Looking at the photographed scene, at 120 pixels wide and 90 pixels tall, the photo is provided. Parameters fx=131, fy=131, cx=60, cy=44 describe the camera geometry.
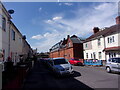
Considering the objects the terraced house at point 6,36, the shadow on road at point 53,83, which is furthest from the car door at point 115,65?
the terraced house at point 6,36

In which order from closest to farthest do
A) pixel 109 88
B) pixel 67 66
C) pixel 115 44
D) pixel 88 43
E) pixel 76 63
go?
pixel 109 88, pixel 67 66, pixel 115 44, pixel 76 63, pixel 88 43

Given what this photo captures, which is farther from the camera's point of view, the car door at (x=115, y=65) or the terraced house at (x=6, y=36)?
the car door at (x=115, y=65)

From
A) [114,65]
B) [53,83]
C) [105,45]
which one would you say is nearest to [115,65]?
[114,65]

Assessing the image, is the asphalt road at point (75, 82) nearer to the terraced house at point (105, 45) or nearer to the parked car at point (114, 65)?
the parked car at point (114, 65)

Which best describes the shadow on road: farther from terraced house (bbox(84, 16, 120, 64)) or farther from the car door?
terraced house (bbox(84, 16, 120, 64))

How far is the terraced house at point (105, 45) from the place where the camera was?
69.5 ft

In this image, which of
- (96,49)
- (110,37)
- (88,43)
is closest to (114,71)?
(110,37)

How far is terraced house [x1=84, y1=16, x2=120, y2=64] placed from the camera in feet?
69.5

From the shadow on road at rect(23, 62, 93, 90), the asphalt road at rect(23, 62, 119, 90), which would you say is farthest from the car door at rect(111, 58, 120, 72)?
the shadow on road at rect(23, 62, 93, 90)

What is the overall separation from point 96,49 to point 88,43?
13.6ft

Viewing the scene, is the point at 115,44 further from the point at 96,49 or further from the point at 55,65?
the point at 55,65

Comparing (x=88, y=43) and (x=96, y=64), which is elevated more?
(x=88, y=43)

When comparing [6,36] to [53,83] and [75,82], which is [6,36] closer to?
[53,83]

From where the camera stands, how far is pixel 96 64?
2353 centimetres
